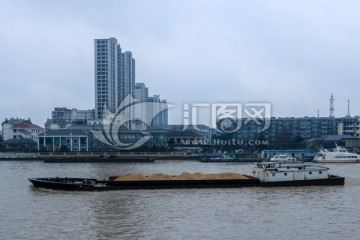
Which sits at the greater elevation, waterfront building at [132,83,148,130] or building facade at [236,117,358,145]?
waterfront building at [132,83,148,130]

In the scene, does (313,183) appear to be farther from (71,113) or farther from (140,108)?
(140,108)

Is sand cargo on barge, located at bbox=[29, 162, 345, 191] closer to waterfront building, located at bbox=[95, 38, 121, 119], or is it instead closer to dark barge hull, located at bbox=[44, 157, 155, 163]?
dark barge hull, located at bbox=[44, 157, 155, 163]

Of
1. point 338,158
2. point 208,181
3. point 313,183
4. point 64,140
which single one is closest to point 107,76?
point 64,140

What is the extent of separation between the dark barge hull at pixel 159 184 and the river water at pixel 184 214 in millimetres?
547

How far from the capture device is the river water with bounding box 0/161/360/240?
11.0 meters

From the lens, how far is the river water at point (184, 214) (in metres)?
11.0

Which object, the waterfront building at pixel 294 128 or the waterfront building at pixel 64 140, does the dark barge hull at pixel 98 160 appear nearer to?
the waterfront building at pixel 64 140

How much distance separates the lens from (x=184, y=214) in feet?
43.6

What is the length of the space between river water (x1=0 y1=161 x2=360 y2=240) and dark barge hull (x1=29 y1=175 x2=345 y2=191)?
0.55m

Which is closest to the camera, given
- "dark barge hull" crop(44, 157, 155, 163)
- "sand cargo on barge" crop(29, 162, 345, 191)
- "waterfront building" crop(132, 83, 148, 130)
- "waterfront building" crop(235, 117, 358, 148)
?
"sand cargo on barge" crop(29, 162, 345, 191)

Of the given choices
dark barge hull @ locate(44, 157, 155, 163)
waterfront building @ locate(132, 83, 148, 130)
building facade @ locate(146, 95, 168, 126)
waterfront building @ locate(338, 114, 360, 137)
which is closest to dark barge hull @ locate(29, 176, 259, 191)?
dark barge hull @ locate(44, 157, 155, 163)

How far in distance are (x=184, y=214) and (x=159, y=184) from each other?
6.09 m

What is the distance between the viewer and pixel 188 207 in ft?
47.5

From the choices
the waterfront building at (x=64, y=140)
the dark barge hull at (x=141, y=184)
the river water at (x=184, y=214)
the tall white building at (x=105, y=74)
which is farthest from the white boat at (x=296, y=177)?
the tall white building at (x=105, y=74)
